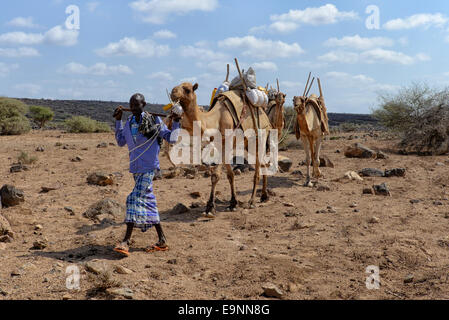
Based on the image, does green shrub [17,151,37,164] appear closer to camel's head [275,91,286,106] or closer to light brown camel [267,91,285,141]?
light brown camel [267,91,285,141]

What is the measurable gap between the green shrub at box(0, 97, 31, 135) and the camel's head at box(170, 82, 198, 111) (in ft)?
61.5

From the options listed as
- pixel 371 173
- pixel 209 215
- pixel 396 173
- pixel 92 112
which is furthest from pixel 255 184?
pixel 92 112

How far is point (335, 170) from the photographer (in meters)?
11.9

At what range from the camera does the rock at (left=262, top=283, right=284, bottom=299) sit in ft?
13.4

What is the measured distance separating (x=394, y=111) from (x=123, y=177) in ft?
47.0

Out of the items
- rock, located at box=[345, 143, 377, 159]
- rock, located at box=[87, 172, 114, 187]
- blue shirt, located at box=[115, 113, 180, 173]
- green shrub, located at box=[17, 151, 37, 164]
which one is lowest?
rock, located at box=[87, 172, 114, 187]

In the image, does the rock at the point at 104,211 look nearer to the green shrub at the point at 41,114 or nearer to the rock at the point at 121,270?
the rock at the point at 121,270

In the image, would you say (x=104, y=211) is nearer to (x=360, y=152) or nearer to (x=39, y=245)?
(x=39, y=245)

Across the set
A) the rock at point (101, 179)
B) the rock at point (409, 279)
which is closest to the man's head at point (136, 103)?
the rock at point (409, 279)

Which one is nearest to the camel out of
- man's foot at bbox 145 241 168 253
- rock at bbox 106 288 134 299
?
man's foot at bbox 145 241 168 253

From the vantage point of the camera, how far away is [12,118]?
22406mm

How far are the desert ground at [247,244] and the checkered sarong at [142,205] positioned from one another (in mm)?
441

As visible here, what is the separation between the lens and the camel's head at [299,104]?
31.8 ft
